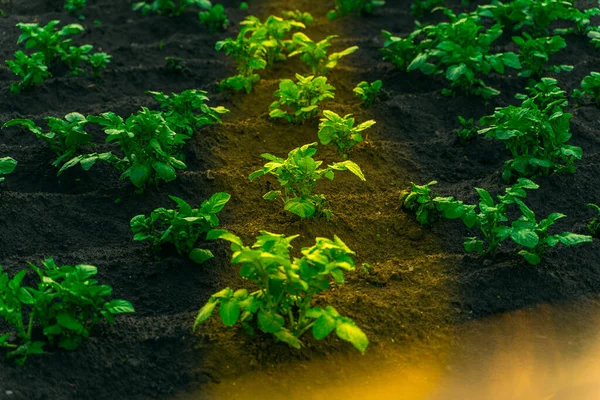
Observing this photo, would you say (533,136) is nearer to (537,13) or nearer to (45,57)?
(537,13)

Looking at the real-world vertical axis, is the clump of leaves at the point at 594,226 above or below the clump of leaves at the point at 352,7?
below

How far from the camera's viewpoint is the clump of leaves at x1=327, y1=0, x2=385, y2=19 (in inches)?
292

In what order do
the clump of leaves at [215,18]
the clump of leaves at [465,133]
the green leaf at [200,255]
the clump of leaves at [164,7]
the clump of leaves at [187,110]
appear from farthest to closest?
1. the clump of leaves at [164,7]
2. the clump of leaves at [215,18]
3. the clump of leaves at [465,133]
4. the clump of leaves at [187,110]
5. the green leaf at [200,255]

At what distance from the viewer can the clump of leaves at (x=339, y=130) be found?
496 cm

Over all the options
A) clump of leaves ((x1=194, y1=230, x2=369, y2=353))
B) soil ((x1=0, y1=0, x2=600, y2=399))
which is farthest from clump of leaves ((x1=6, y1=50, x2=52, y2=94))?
Answer: clump of leaves ((x1=194, y1=230, x2=369, y2=353))

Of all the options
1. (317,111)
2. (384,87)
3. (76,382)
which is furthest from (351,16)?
(76,382)

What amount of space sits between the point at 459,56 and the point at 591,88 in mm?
853

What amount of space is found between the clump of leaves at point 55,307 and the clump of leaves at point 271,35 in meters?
2.67

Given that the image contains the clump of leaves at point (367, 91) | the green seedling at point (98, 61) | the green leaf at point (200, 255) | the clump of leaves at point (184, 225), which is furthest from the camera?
the green seedling at point (98, 61)

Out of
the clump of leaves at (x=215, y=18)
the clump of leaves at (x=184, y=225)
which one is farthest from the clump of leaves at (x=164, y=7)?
the clump of leaves at (x=184, y=225)

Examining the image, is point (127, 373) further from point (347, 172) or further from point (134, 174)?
point (347, 172)

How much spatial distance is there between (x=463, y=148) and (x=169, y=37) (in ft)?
9.00

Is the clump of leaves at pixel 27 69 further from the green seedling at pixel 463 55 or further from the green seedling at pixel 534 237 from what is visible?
the green seedling at pixel 534 237

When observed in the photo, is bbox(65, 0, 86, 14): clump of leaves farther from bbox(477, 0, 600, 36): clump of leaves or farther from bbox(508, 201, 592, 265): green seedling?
bbox(508, 201, 592, 265): green seedling
